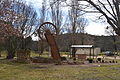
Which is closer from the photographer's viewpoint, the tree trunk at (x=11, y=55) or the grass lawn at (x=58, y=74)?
the grass lawn at (x=58, y=74)

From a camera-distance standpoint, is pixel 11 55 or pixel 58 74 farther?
pixel 11 55

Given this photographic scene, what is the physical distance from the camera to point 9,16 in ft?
80.1

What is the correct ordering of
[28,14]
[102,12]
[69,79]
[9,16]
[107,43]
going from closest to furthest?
1. [69,79]
2. [102,12]
3. [9,16]
4. [28,14]
5. [107,43]

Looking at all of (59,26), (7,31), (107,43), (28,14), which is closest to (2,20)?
(7,31)

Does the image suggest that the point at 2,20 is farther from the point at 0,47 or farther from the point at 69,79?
→ the point at 0,47

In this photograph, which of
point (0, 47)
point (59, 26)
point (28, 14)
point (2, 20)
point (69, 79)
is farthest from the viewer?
point (59, 26)

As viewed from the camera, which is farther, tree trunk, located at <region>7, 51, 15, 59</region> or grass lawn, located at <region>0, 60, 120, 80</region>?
tree trunk, located at <region>7, 51, 15, 59</region>

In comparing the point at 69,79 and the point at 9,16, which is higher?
the point at 9,16

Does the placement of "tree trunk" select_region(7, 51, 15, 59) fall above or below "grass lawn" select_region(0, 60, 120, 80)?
above

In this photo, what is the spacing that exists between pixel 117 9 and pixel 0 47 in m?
31.9

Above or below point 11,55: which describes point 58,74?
below

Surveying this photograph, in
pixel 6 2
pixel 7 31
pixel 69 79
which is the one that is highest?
pixel 6 2

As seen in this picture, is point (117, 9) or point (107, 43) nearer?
point (117, 9)

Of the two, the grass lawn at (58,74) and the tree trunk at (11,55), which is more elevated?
the tree trunk at (11,55)
